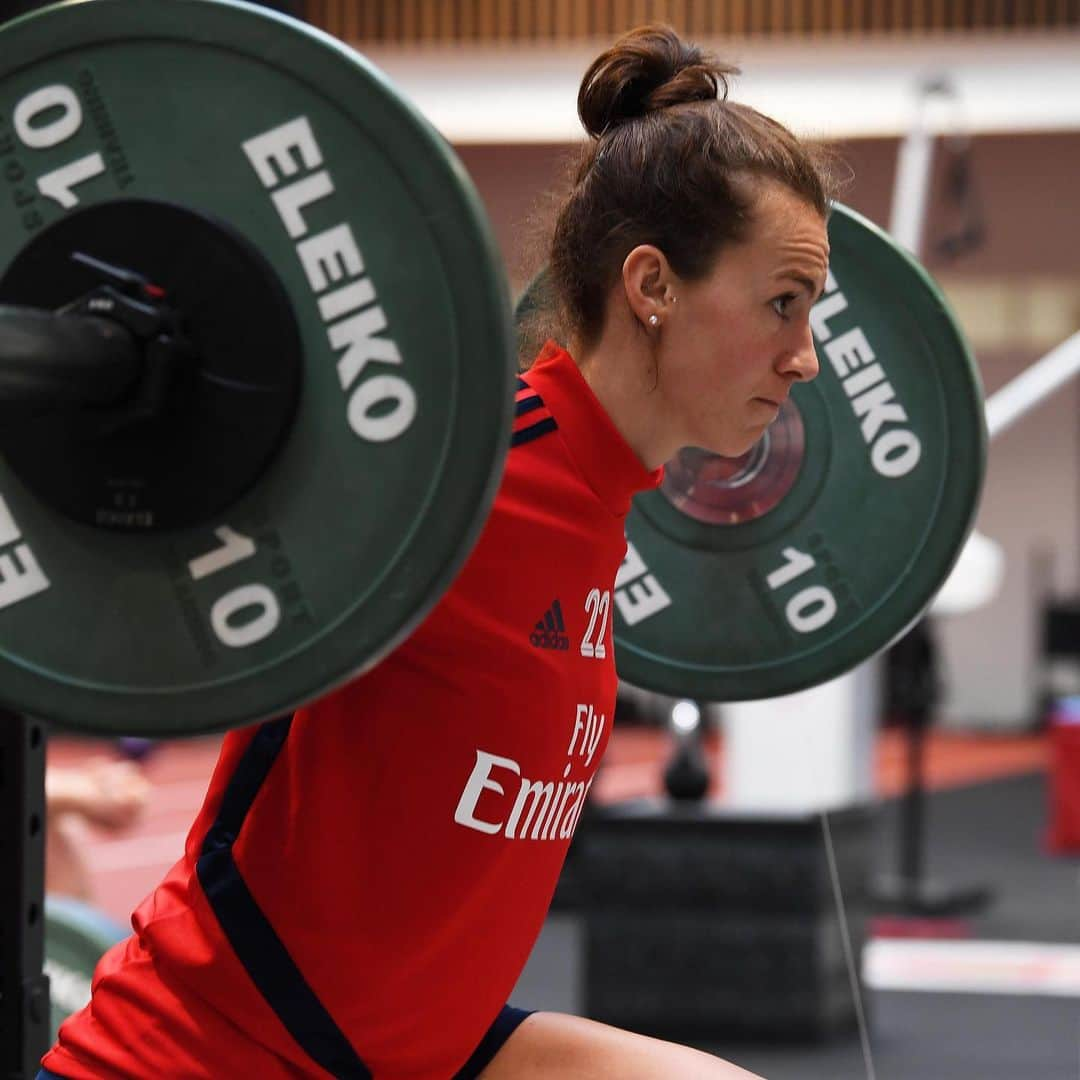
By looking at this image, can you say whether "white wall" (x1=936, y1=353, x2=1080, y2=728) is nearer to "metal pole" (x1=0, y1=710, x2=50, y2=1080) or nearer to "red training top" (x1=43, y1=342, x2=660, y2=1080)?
"metal pole" (x1=0, y1=710, x2=50, y2=1080)

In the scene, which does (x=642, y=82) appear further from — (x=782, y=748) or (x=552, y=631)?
(x=782, y=748)

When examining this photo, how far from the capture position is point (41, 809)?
59.6 inches

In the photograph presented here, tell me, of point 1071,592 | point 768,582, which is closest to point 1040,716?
point 1071,592

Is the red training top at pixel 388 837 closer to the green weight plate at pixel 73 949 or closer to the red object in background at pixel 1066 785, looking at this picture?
the green weight plate at pixel 73 949

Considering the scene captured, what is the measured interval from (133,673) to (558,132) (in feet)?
19.1

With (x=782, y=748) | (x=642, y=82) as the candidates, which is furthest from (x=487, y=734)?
(x=782, y=748)

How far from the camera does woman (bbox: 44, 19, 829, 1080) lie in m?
1.14

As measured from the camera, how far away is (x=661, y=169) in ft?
3.89

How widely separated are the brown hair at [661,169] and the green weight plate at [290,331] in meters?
0.28

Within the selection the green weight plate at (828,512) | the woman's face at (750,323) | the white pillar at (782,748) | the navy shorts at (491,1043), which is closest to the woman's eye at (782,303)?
the woman's face at (750,323)

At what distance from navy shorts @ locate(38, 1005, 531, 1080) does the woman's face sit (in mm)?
468

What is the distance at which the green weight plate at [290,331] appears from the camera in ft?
3.03

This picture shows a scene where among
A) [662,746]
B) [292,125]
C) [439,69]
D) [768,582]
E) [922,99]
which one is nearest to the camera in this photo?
[292,125]

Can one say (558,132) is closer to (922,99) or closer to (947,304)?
(922,99)
